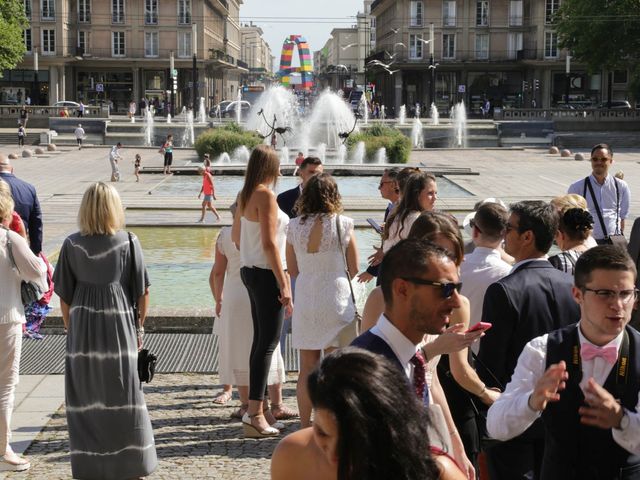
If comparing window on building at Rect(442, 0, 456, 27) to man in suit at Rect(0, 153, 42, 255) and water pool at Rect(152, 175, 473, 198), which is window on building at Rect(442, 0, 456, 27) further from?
man in suit at Rect(0, 153, 42, 255)

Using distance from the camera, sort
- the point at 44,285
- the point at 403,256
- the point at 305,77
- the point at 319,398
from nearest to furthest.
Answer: the point at 319,398
the point at 403,256
the point at 44,285
the point at 305,77

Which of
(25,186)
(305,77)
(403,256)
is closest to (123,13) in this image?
(25,186)

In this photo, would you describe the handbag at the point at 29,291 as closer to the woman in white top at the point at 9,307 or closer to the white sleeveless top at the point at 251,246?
the woman in white top at the point at 9,307

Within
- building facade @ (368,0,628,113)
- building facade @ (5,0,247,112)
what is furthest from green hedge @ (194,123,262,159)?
building facade @ (368,0,628,113)

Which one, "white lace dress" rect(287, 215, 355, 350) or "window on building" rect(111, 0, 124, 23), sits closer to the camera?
"white lace dress" rect(287, 215, 355, 350)

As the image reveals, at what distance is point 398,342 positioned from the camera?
3586 mm

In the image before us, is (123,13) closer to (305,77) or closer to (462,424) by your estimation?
(462,424)

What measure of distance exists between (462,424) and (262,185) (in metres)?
2.29

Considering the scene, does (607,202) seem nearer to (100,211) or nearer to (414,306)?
(100,211)

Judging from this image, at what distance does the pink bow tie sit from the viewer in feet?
12.2

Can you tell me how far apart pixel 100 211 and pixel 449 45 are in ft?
276

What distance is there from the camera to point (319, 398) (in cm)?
241

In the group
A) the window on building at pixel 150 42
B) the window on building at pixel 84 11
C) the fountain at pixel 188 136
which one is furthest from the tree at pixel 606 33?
the window on building at pixel 84 11

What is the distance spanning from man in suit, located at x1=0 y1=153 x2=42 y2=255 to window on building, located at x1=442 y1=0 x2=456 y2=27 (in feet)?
267
